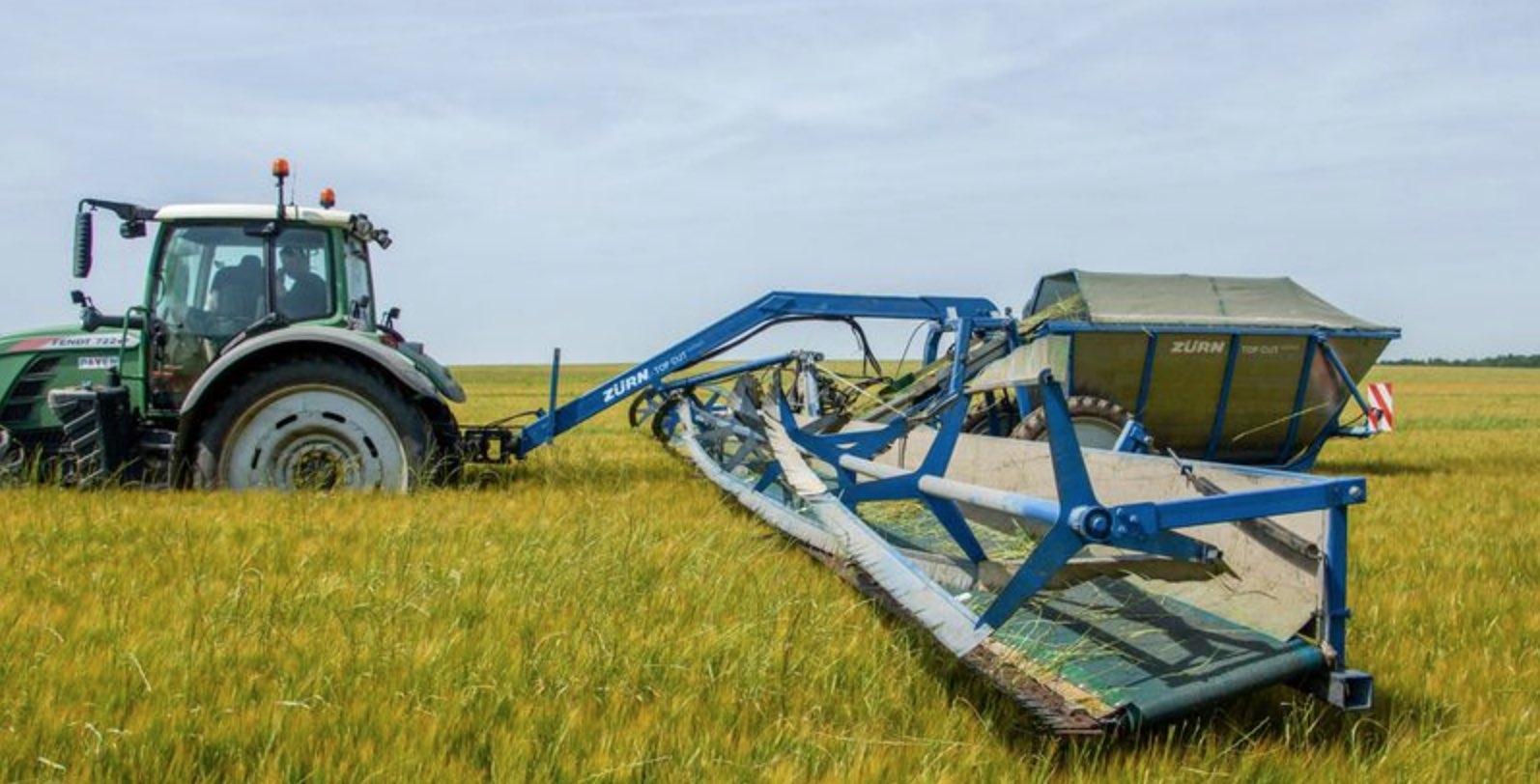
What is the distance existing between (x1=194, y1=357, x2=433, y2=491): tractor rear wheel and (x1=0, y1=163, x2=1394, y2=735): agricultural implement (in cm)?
1

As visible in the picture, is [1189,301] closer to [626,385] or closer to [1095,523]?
[626,385]

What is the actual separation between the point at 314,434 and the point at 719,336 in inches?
104

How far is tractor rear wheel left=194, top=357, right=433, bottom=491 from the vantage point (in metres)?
6.11

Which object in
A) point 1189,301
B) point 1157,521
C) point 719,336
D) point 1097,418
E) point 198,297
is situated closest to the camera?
point 1157,521

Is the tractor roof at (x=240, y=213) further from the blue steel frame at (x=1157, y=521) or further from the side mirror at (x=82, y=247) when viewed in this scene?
the blue steel frame at (x=1157, y=521)

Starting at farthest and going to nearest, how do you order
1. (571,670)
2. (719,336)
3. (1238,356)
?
(1238,356) < (719,336) < (571,670)

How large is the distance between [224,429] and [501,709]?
14.1 feet

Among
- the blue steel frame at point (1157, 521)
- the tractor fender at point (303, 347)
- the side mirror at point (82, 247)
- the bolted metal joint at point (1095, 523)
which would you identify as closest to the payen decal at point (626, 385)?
the tractor fender at point (303, 347)

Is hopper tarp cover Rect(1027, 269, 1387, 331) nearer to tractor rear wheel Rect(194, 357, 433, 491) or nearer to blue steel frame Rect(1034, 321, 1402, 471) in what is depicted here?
blue steel frame Rect(1034, 321, 1402, 471)

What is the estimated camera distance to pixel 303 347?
633 cm

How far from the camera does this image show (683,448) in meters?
9.52

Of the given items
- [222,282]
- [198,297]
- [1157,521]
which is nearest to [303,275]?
[222,282]

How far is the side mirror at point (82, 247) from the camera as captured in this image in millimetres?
6133

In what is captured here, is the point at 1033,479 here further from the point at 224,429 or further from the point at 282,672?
the point at 224,429
